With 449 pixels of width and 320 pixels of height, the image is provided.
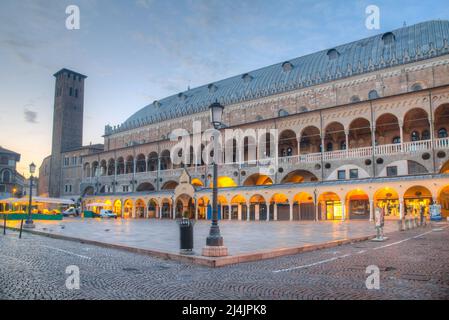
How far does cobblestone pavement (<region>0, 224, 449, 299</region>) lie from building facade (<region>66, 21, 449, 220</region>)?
23.2 meters

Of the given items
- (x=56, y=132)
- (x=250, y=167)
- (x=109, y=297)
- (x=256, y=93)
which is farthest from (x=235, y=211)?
(x=56, y=132)

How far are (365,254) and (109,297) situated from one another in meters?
8.36

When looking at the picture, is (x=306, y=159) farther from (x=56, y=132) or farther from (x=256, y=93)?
(x=56, y=132)

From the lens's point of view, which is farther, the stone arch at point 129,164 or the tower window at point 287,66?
the stone arch at point 129,164

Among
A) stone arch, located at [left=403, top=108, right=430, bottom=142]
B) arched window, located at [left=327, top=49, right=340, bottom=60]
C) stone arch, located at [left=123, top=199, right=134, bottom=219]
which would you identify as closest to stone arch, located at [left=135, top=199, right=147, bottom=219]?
stone arch, located at [left=123, top=199, right=134, bottom=219]

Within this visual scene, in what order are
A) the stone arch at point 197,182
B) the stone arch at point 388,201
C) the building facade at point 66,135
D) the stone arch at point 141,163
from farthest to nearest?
the building facade at point 66,135 → the stone arch at point 141,163 → the stone arch at point 197,182 → the stone arch at point 388,201

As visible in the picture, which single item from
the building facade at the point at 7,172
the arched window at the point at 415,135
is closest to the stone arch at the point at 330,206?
the arched window at the point at 415,135

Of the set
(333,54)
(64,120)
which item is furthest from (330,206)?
(64,120)

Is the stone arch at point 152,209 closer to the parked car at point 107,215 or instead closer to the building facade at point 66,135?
the parked car at point 107,215

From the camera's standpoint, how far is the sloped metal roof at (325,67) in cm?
4134

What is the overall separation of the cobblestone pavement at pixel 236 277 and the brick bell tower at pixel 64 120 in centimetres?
7567

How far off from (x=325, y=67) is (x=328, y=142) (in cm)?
1112

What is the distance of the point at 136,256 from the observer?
12031 mm

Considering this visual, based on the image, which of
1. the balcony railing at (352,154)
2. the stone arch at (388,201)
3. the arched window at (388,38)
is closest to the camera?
the balcony railing at (352,154)
